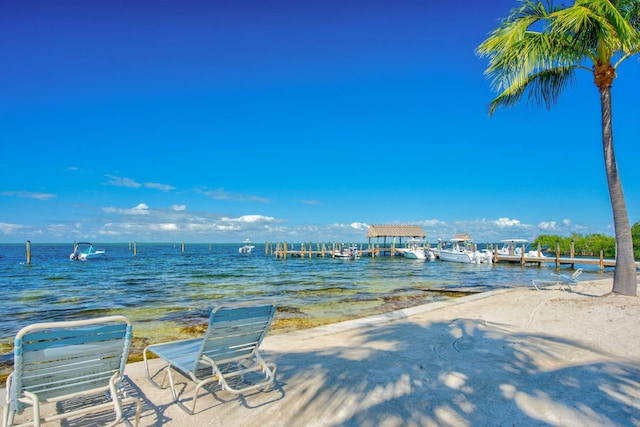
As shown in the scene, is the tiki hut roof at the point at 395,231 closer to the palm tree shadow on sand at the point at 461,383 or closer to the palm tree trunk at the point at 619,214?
the palm tree trunk at the point at 619,214

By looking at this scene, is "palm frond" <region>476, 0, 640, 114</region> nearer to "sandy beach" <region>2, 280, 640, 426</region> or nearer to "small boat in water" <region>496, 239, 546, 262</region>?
"sandy beach" <region>2, 280, 640, 426</region>

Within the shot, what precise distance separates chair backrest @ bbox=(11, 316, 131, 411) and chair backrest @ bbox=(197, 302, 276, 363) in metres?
0.83

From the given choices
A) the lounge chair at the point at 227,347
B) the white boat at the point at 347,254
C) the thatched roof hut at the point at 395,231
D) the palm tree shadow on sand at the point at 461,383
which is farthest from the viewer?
the thatched roof hut at the point at 395,231

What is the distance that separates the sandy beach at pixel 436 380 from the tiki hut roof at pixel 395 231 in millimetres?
50473

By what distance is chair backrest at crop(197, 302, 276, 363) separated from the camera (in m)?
4.01

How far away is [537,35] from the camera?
31.8 ft

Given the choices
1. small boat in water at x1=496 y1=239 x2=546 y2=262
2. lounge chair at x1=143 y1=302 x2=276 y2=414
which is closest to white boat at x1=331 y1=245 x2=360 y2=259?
small boat in water at x1=496 y1=239 x2=546 y2=262

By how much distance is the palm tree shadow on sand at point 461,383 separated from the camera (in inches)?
146

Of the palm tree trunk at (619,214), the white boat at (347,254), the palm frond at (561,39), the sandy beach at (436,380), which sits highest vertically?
the palm frond at (561,39)

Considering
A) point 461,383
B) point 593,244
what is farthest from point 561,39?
point 593,244

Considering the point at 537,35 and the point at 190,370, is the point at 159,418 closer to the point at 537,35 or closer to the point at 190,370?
the point at 190,370

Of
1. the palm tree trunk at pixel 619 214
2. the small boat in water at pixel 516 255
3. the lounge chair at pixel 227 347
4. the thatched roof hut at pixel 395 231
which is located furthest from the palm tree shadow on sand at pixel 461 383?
the thatched roof hut at pixel 395 231

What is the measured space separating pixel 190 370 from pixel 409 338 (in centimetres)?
386

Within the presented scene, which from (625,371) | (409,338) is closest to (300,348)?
(409,338)
